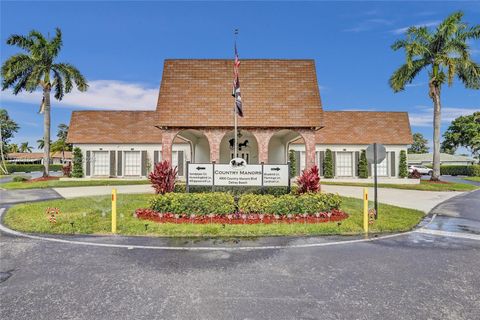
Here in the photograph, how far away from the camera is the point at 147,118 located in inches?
1225

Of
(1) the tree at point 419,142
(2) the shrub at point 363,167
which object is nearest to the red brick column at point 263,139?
(2) the shrub at point 363,167

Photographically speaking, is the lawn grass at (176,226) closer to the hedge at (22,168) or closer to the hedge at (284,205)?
the hedge at (284,205)

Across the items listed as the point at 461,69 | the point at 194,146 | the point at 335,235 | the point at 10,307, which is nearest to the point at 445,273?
the point at 335,235

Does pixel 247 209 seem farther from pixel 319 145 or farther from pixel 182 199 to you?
pixel 319 145

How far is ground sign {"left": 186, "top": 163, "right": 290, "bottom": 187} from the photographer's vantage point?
39.5 feet

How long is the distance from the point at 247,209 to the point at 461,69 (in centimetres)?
2769

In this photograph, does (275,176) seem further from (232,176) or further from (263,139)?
(263,139)

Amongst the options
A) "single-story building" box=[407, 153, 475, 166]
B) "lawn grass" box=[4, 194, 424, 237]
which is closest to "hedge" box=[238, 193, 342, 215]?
"lawn grass" box=[4, 194, 424, 237]

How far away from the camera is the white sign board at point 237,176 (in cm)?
1204

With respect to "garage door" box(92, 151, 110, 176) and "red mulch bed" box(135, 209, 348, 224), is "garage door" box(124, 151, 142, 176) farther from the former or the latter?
"red mulch bed" box(135, 209, 348, 224)

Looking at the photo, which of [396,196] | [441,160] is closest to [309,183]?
[396,196]

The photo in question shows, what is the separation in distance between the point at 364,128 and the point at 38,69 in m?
32.5

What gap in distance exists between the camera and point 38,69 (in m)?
27.4

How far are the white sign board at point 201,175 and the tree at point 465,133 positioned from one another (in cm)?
5470
